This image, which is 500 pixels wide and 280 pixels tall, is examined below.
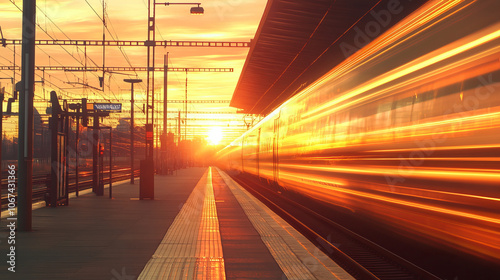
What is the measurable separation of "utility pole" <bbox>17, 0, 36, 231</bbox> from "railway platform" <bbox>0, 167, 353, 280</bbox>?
1.61 feet

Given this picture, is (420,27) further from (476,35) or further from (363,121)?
(363,121)

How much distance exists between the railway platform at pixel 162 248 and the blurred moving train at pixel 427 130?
1213mm

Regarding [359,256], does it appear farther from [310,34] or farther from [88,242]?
[310,34]

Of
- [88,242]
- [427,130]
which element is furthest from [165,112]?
[427,130]

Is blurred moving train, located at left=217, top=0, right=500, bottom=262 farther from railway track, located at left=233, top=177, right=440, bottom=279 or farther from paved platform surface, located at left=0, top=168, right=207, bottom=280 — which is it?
paved platform surface, located at left=0, top=168, right=207, bottom=280

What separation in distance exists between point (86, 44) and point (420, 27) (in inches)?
1196

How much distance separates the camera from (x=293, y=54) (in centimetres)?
3231

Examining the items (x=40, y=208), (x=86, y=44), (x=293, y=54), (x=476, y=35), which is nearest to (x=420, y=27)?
(x=476, y=35)

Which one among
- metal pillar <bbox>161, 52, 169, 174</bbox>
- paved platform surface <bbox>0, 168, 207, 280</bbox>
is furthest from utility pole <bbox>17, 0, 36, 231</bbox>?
metal pillar <bbox>161, 52, 169, 174</bbox>

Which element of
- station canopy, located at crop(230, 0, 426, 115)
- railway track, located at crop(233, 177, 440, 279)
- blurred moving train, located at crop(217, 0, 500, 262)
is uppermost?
station canopy, located at crop(230, 0, 426, 115)

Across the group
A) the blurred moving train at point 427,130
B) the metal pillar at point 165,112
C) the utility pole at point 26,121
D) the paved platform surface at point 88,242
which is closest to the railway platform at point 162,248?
the paved platform surface at point 88,242

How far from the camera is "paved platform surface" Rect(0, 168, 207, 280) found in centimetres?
718

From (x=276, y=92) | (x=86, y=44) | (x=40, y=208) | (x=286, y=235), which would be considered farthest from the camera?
(x=276, y=92)

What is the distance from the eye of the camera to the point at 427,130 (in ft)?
20.7
